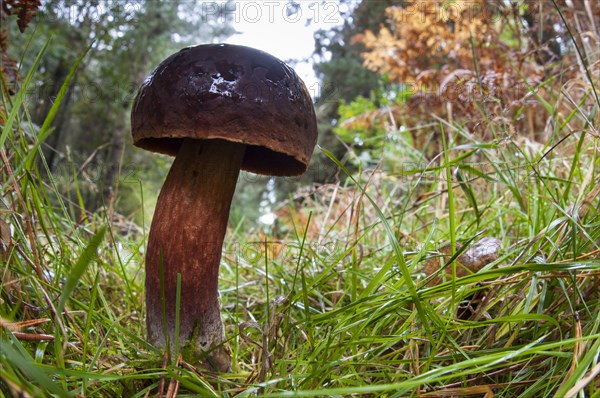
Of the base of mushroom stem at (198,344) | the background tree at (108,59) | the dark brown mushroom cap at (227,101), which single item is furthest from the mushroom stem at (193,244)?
the background tree at (108,59)

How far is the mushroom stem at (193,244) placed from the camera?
1.22 m

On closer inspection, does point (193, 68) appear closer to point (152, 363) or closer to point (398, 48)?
point (152, 363)

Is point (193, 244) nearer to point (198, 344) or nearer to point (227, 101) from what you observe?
point (198, 344)

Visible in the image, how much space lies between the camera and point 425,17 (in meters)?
4.36

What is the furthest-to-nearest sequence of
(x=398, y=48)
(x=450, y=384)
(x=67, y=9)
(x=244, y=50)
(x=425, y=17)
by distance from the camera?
(x=67, y=9) < (x=398, y=48) < (x=425, y=17) < (x=244, y=50) < (x=450, y=384)

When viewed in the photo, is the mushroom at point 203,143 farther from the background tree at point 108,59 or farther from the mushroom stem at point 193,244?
the background tree at point 108,59

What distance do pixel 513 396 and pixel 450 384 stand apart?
17 centimetres

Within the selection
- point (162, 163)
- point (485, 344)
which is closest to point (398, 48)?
point (485, 344)

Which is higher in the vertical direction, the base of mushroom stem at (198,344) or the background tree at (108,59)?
the background tree at (108,59)

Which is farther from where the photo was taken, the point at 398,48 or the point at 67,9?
the point at 67,9

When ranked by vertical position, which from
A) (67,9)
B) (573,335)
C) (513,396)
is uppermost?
(67,9)

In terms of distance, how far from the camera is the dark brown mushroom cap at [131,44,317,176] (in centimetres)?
110

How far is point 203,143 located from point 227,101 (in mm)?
249

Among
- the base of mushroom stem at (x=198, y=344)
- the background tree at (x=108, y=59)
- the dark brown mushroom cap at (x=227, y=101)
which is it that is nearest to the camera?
the dark brown mushroom cap at (x=227, y=101)
